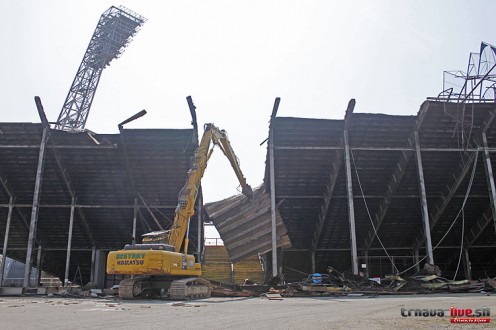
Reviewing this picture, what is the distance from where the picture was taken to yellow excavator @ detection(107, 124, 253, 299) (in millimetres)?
12594

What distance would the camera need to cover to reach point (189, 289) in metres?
13.5

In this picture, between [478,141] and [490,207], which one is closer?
[478,141]

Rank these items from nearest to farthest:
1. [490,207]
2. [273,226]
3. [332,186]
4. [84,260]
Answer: [273,226] < [332,186] < [490,207] < [84,260]

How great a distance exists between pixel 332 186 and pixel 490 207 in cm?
887

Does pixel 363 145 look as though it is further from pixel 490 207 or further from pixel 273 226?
pixel 490 207

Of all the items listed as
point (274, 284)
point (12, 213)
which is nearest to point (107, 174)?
point (12, 213)

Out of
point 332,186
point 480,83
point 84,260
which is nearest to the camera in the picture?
point 480,83

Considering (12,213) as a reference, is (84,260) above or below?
below

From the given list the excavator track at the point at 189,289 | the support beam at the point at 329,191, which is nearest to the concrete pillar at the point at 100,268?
the excavator track at the point at 189,289

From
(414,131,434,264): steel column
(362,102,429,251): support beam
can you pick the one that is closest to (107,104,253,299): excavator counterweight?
(362,102,429,251): support beam

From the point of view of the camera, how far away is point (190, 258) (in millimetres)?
14945

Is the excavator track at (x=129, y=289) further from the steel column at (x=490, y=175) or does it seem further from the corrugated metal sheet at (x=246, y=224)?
the steel column at (x=490, y=175)

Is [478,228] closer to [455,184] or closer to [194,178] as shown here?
[455,184]

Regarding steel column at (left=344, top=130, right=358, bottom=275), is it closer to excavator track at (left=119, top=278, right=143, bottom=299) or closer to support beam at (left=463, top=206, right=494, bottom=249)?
support beam at (left=463, top=206, right=494, bottom=249)
